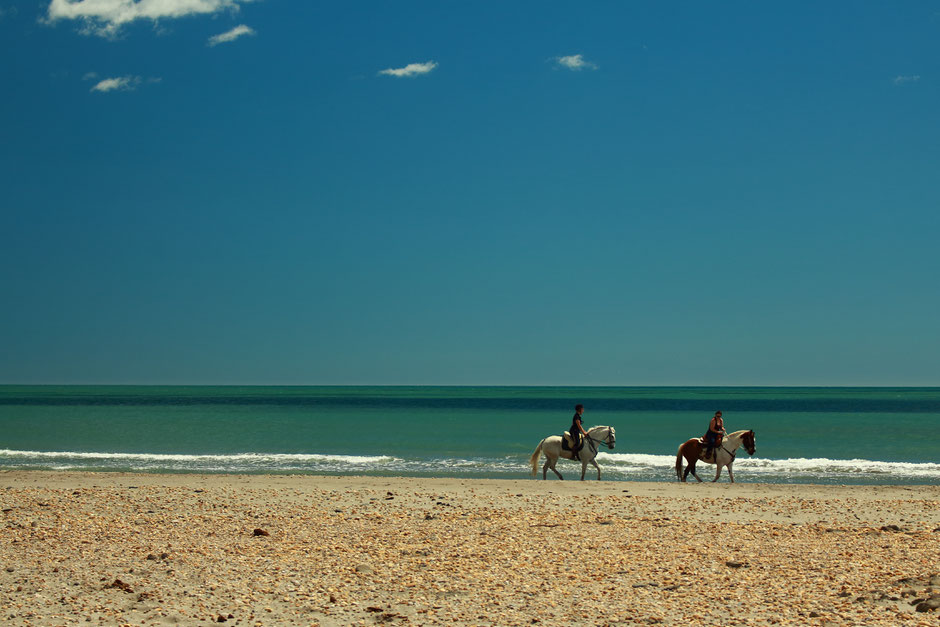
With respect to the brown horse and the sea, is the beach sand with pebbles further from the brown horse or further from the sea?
the sea

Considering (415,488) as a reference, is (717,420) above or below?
above

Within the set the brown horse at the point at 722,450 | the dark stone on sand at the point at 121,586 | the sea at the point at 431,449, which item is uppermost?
the brown horse at the point at 722,450

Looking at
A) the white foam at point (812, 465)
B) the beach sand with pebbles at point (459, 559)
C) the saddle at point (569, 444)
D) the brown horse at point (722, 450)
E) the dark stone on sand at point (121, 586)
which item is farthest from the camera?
the white foam at point (812, 465)

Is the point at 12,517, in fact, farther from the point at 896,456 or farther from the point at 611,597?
the point at 896,456

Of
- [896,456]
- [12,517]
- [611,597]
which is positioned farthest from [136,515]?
[896,456]

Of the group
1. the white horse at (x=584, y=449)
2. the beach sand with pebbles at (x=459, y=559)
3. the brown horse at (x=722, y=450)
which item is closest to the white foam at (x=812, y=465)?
the brown horse at (x=722, y=450)

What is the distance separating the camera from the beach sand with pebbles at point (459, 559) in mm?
8078

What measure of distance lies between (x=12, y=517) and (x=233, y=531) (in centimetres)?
425

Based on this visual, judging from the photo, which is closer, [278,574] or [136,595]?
[136,595]

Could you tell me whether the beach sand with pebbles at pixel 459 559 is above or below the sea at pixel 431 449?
above

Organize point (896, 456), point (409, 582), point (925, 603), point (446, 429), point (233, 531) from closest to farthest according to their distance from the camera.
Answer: point (925, 603) < point (409, 582) < point (233, 531) < point (896, 456) < point (446, 429)

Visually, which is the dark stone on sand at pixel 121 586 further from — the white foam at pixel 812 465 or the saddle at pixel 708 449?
the white foam at pixel 812 465

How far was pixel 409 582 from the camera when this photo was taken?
9234 mm

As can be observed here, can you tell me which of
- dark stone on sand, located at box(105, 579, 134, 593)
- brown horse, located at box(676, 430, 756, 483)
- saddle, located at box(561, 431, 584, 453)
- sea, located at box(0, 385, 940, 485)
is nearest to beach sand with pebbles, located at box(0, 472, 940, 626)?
dark stone on sand, located at box(105, 579, 134, 593)
